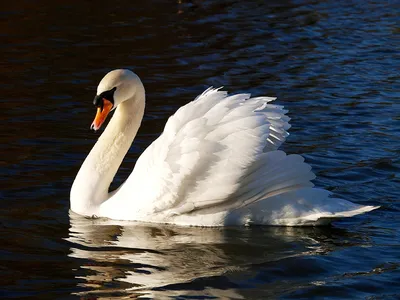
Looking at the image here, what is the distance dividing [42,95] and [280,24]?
250 inches

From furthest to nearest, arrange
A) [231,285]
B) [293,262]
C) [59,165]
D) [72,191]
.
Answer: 1. [59,165]
2. [72,191]
3. [293,262]
4. [231,285]

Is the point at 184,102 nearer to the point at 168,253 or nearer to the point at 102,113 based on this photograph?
the point at 102,113

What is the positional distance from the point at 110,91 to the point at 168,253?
1749mm

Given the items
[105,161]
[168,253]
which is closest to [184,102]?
[105,161]

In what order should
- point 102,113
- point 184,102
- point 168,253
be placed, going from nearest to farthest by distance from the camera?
point 168,253 → point 102,113 → point 184,102

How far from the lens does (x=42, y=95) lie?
41.8ft

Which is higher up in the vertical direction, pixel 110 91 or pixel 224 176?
pixel 110 91

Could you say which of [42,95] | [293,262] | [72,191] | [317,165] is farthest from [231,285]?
[42,95]

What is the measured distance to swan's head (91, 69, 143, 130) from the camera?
8758mm

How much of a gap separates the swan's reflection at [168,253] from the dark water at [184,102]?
0.02 m

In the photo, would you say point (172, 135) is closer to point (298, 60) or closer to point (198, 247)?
point (198, 247)

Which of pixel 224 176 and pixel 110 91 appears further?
pixel 110 91

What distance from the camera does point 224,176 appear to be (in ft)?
26.6

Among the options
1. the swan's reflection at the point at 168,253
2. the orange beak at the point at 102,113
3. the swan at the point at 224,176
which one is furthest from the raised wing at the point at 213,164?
the orange beak at the point at 102,113
